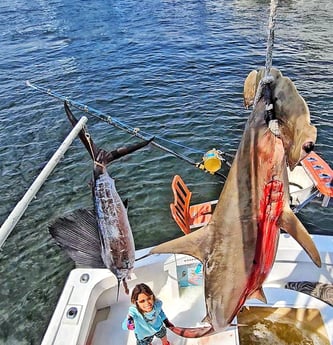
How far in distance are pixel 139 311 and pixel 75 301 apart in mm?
765

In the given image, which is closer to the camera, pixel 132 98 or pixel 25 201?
pixel 25 201

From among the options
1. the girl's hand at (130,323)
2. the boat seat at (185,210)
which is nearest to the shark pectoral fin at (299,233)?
the girl's hand at (130,323)

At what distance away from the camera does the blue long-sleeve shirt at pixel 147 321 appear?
13.8 ft

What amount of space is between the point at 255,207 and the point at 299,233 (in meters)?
0.29

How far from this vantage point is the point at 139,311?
165 inches

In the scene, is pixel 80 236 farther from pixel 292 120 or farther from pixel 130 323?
pixel 292 120

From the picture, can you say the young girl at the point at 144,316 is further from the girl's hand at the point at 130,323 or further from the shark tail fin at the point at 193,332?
the shark tail fin at the point at 193,332

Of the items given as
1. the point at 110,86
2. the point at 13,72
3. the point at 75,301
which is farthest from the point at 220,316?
the point at 13,72

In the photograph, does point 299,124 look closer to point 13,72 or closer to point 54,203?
point 54,203

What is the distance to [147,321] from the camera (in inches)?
166

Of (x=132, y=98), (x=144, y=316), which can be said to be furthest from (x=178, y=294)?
(x=132, y=98)

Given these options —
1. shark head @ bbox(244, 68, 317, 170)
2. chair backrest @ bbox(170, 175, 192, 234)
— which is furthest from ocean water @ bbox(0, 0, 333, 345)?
shark head @ bbox(244, 68, 317, 170)

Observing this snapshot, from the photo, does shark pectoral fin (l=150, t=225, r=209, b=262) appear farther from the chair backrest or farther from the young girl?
the chair backrest

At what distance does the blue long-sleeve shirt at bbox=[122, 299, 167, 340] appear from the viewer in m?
4.20
